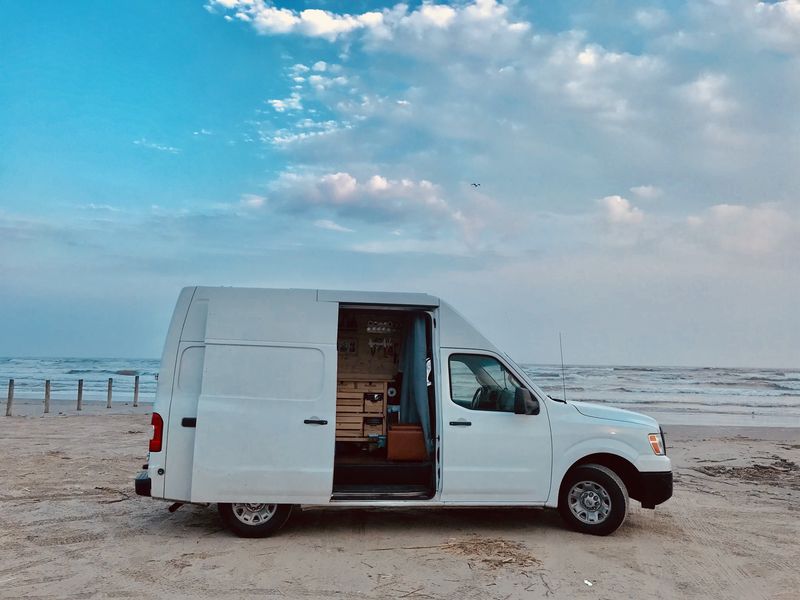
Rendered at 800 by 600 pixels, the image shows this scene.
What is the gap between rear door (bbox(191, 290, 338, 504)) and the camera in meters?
6.26

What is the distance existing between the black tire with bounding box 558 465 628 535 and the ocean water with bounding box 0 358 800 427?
15458 millimetres

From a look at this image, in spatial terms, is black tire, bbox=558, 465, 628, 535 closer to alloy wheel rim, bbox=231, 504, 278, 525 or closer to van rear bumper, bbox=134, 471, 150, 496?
alloy wheel rim, bbox=231, 504, 278, 525

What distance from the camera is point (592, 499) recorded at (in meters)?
6.77

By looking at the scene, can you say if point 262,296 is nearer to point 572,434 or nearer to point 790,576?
point 572,434

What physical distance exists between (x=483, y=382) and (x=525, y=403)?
0.52 m

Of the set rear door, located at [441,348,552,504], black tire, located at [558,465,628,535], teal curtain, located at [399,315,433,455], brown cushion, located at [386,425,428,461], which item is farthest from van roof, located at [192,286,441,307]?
black tire, located at [558,465,628,535]

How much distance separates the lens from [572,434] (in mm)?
6715

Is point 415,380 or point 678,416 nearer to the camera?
point 415,380

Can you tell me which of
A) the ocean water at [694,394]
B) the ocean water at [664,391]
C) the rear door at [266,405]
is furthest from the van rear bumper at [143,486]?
the ocean water at [664,391]

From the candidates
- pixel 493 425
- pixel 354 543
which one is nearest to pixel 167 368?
pixel 354 543

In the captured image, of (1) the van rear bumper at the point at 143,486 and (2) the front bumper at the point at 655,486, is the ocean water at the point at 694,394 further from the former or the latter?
(1) the van rear bumper at the point at 143,486

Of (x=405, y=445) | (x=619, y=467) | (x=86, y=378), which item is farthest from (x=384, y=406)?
(x=86, y=378)

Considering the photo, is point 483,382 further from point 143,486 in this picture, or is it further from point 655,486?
point 143,486

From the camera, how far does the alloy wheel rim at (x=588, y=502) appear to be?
6.75 metres
